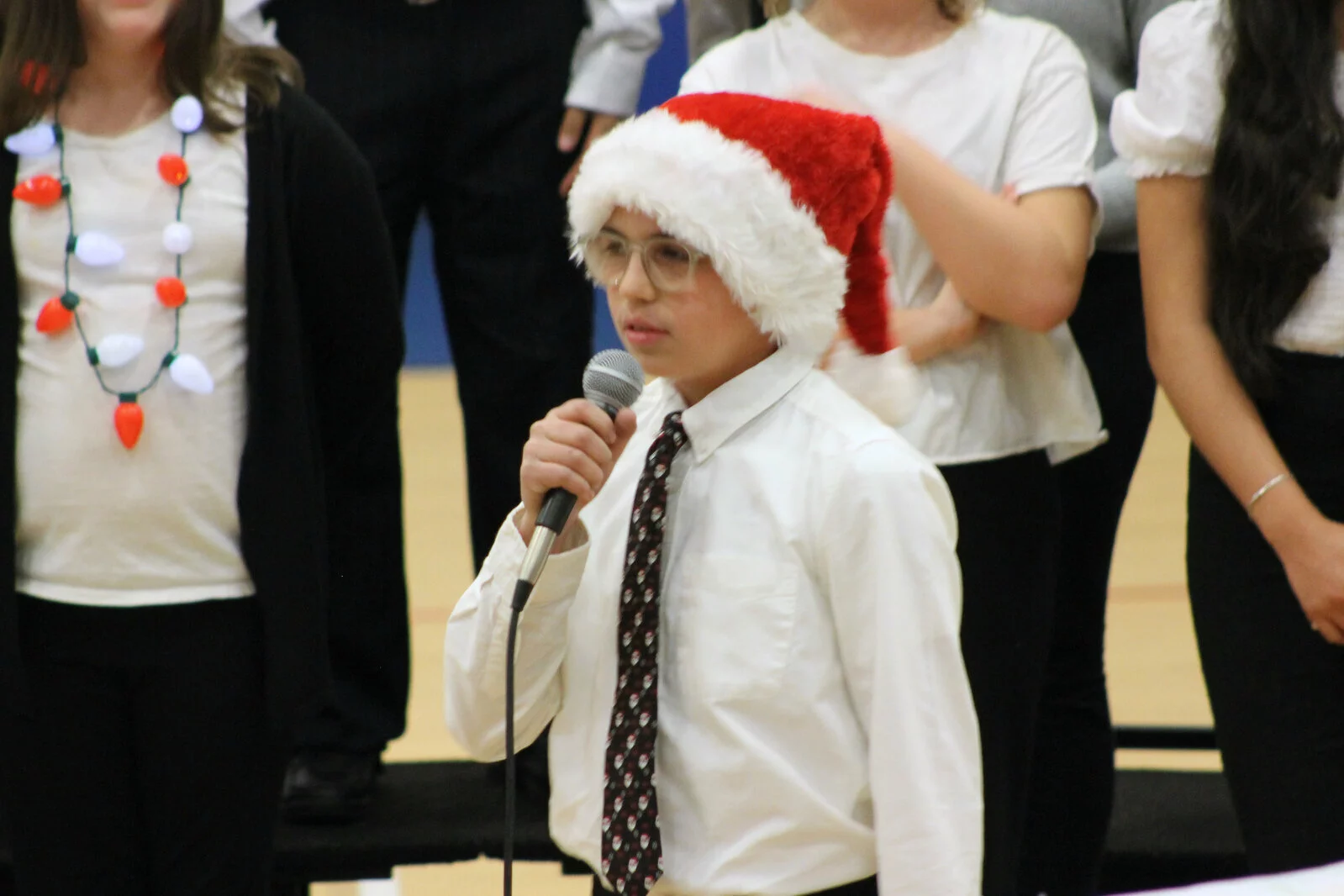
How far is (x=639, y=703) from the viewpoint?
4.74 feet

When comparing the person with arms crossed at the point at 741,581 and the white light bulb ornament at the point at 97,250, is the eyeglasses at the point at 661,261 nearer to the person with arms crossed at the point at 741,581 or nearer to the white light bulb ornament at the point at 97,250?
the person with arms crossed at the point at 741,581

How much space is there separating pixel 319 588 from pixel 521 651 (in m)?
0.56

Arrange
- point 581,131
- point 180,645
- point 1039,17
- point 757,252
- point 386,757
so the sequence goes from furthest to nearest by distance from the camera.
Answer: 1. point 386,757
2. point 581,131
3. point 1039,17
4. point 180,645
5. point 757,252

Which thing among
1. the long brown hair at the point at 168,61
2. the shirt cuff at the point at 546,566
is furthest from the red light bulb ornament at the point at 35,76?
the shirt cuff at the point at 546,566

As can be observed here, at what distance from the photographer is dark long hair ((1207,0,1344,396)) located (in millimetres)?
1756

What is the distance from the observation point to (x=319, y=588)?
1974 millimetres

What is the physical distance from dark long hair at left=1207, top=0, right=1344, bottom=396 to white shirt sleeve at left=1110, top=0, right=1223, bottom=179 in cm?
2

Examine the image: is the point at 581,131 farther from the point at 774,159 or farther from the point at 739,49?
the point at 774,159

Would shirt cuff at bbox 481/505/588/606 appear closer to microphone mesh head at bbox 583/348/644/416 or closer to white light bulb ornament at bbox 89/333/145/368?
microphone mesh head at bbox 583/348/644/416

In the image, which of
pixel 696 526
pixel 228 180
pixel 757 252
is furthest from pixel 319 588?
pixel 757 252

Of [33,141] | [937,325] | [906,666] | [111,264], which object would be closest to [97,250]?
[111,264]

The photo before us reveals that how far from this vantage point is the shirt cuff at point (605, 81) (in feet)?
8.21

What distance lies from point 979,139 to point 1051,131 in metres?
0.08

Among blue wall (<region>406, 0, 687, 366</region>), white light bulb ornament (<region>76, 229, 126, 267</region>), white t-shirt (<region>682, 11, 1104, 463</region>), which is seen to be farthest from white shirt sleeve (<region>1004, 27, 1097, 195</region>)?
A: blue wall (<region>406, 0, 687, 366</region>)
